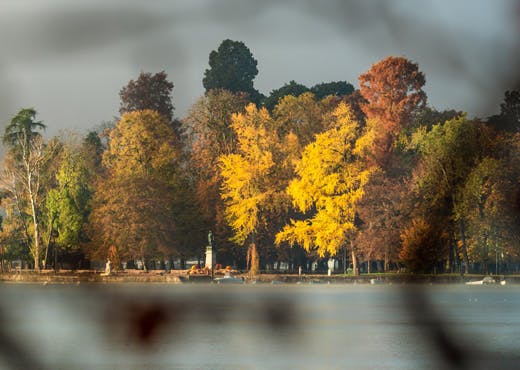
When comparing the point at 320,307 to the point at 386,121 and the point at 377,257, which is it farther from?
the point at 386,121

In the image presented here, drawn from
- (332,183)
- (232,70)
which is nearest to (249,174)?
(332,183)

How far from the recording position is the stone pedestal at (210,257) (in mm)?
84938

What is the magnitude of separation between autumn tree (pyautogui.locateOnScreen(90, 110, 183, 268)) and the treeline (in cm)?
11

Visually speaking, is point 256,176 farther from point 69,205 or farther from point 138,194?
point 69,205

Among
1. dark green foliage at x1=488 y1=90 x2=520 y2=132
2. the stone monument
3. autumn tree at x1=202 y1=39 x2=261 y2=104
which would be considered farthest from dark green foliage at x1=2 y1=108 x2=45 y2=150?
dark green foliage at x1=488 y1=90 x2=520 y2=132

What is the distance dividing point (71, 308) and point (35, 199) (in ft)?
173

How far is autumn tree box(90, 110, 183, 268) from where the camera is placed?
278 feet

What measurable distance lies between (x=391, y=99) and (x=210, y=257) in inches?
723

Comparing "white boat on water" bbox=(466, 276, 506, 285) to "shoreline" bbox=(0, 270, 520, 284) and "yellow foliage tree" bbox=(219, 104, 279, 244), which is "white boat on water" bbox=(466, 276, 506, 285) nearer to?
"shoreline" bbox=(0, 270, 520, 284)

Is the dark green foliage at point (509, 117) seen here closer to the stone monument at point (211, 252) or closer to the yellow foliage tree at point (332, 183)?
the yellow foliage tree at point (332, 183)

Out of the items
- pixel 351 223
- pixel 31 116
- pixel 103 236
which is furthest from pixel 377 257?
pixel 31 116

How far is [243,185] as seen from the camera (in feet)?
276

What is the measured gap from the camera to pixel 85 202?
311ft

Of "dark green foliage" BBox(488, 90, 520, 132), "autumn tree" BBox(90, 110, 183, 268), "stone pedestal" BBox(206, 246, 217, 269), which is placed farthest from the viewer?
"stone pedestal" BBox(206, 246, 217, 269)
